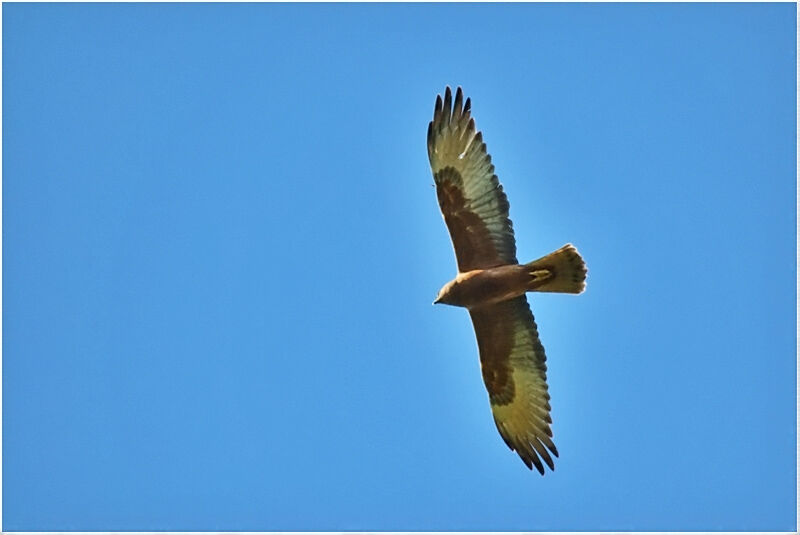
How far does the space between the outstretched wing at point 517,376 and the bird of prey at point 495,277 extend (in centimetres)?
1

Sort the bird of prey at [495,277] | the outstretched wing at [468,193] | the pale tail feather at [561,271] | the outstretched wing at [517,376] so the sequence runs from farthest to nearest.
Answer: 1. the outstretched wing at [517,376]
2. the outstretched wing at [468,193]
3. the bird of prey at [495,277]
4. the pale tail feather at [561,271]

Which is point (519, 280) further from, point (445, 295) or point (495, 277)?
point (445, 295)

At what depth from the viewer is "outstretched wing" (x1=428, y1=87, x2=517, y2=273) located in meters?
11.7

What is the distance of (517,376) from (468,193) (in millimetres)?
2040

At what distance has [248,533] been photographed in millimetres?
10805

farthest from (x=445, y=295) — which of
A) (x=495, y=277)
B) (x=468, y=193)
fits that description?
(x=468, y=193)

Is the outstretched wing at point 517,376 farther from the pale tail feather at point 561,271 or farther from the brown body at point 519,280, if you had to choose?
the pale tail feather at point 561,271

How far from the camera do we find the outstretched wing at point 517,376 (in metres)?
12.2

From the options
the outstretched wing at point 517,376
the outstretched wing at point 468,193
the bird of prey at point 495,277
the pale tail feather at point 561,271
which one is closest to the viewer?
the pale tail feather at point 561,271

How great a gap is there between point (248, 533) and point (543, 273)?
12.2 feet

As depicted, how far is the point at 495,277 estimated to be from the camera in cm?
1157

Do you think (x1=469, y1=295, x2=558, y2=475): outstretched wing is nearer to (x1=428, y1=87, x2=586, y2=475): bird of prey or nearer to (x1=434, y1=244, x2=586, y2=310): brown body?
(x1=428, y1=87, x2=586, y2=475): bird of prey

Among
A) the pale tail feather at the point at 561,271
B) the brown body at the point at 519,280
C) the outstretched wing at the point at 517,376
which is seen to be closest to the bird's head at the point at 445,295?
the brown body at the point at 519,280

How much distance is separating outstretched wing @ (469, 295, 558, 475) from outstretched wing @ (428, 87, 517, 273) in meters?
0.63
